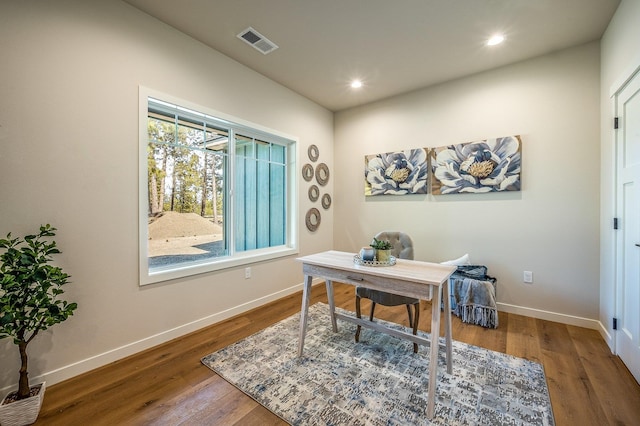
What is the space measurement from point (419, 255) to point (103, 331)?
344 centimetres

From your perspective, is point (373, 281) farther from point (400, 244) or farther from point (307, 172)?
point (307, 172)

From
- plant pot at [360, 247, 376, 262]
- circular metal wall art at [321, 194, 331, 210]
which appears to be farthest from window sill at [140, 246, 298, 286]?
plant pot at [360, 247, 376, 262]

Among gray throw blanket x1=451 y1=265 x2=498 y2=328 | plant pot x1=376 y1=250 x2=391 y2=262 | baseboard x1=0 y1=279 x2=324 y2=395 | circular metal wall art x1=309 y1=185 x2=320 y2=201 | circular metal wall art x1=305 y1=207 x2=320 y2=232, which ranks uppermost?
circular metal wall art x1=309 y1=185 x2=320 y2=201

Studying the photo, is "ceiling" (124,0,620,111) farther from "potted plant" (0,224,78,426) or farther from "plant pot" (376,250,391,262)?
"potted plant" (0,224,78,426)

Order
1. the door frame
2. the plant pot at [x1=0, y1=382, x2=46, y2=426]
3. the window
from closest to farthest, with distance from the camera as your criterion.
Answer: the plant pot at [x1=0, y1=382, x2=46, y2=426], the door frame, the window

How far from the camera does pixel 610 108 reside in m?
2.30

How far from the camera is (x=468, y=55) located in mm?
2836

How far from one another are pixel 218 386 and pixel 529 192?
137 inches

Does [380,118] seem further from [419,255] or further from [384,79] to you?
[419,255]

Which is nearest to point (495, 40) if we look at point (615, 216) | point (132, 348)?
point (615, 216)

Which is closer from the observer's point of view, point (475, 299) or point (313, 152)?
point (475, 299)

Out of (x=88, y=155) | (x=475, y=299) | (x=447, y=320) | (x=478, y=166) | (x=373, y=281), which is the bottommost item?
(x=475, y=299)

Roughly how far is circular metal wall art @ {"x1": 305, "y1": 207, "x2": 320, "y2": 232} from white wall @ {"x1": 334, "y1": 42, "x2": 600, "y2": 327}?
1173mm

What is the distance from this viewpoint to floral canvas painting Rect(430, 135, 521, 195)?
2.97 meters
